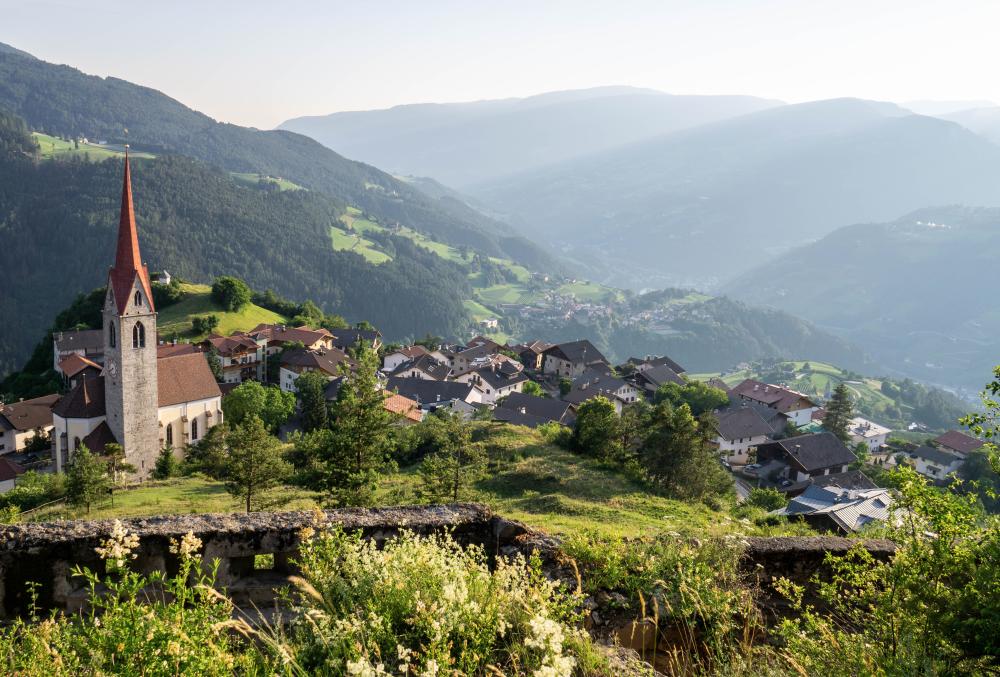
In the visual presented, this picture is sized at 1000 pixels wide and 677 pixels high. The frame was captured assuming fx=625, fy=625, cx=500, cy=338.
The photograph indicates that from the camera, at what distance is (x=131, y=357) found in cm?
3447

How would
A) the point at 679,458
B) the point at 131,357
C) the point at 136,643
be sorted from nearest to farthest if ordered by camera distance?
the point at 136,643, the point at 679,458, the point at 131,357

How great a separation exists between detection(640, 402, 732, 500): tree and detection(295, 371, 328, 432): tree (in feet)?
80.6

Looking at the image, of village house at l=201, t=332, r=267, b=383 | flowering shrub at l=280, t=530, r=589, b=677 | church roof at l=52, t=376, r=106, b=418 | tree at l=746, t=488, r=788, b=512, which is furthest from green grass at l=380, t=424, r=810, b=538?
village house at l=201, t=332, r=267, b=383

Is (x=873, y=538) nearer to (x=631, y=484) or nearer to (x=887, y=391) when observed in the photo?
(x=631, y=484)

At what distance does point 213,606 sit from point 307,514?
256cm

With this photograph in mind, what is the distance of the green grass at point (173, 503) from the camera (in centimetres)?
2008

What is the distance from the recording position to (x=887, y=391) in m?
130

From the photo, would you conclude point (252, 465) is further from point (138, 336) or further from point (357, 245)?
point (357, 245)

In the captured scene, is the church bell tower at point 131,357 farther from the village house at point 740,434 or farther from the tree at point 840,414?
the tree at point 840,414

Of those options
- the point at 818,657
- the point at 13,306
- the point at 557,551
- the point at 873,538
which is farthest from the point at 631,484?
the point at 13,306

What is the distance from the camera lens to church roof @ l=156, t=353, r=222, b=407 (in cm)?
3759

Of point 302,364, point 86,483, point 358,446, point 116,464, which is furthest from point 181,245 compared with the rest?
point 358,446

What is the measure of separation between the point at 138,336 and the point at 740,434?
168 feet

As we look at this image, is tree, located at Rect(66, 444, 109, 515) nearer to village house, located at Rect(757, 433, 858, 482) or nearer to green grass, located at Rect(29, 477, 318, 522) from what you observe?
green grass, located at Rect(29, 477, 318, 522)
